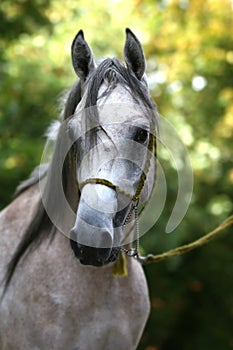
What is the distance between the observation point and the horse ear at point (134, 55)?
10.9ft

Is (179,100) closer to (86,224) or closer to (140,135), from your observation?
(140,135)

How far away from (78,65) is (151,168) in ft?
2.25

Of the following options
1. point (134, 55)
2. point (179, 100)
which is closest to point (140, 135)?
point (134, 55)

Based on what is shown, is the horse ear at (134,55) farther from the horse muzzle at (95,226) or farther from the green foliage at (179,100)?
the green foliage at (179,100)

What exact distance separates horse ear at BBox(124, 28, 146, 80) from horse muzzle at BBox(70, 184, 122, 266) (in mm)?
767

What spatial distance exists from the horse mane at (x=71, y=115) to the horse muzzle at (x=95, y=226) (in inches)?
11.8

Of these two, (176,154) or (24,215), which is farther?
(176,154)

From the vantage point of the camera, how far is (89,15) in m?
11.9

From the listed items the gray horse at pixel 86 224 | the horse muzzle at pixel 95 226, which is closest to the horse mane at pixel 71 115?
the gray horse at pixel 86 224

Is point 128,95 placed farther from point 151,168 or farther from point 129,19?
point 129,19

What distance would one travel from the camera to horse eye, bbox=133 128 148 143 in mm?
3115

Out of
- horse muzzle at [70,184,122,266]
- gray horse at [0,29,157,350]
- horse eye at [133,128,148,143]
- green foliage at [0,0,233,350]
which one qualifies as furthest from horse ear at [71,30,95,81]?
green foliage at [0,0,233,350]

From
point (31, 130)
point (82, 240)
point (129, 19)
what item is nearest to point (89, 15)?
point (129, 19)

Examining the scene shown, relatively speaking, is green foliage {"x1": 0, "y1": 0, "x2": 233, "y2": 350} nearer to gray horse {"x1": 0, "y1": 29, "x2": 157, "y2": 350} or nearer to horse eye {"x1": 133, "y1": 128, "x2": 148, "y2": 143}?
gray horse {"x1": 0, "y1": 29, "x2": 157, "y2": 350}
